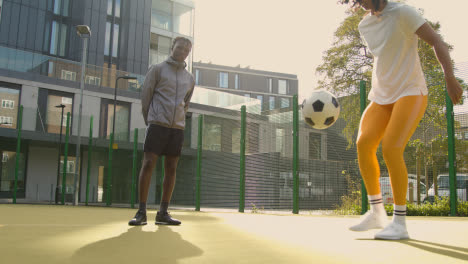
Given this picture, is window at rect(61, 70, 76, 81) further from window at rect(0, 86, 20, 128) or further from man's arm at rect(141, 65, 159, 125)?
man's arm at rect(141, 65, 159, 125)

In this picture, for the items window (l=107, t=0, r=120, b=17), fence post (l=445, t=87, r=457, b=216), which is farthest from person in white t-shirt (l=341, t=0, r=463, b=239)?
window (l=107, t=0, r=120, b=17)

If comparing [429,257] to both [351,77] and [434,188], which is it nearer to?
[434,188]

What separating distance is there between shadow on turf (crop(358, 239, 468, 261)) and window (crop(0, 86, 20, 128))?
18.2m

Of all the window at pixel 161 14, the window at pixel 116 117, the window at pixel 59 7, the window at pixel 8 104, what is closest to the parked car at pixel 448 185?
the window at pixel 8 104

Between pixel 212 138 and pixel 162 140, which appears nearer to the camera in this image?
pixel 162 140

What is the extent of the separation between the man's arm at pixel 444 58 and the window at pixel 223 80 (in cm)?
5878

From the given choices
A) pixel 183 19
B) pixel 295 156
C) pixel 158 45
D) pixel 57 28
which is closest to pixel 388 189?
pixel 295 156

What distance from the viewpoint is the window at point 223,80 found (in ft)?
201

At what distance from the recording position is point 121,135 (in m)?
15.5

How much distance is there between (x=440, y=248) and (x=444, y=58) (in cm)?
134

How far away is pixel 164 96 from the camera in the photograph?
3938mm

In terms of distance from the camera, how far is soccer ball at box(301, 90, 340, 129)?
13.4 ft

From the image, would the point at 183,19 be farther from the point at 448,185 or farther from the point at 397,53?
the point at 397,53

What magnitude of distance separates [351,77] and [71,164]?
13933 mm
